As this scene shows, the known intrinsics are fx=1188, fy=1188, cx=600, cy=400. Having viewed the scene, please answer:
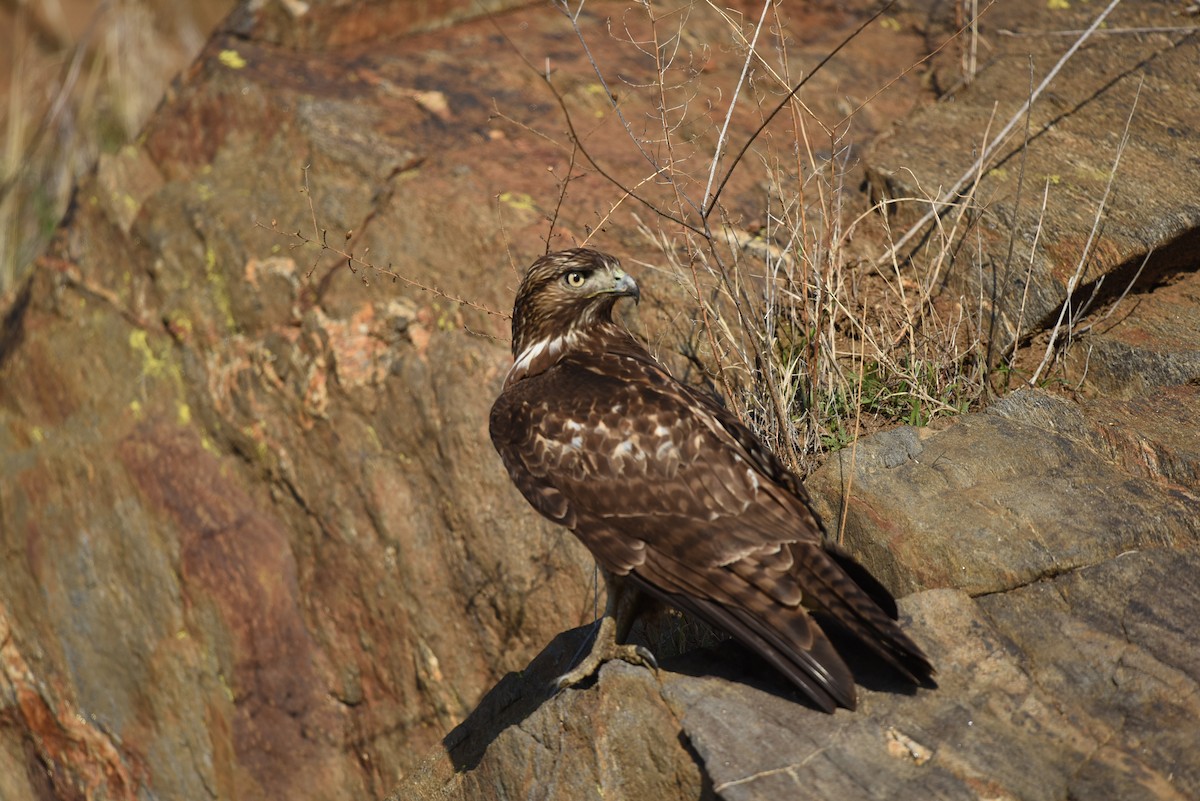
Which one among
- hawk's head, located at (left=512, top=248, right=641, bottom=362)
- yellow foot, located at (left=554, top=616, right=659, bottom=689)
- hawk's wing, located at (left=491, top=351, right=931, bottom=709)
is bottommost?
yellow foot, located at (left=554, top=616, right=659, bottom=689)

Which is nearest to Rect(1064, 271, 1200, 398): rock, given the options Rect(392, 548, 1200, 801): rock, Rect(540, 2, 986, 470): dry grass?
Rect(540, 2, 986, 470): dry grass

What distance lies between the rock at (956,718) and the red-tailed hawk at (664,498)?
0.15 metres

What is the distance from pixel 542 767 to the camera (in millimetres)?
4188

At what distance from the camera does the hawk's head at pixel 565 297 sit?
4.72 m

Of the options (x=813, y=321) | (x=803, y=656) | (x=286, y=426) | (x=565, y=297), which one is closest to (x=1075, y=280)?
(x=813, y=321)

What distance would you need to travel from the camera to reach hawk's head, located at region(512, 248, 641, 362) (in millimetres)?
4719

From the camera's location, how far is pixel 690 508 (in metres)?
4.08

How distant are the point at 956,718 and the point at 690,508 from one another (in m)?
1.08

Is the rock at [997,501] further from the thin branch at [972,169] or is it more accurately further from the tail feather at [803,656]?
the thin branch at [972,169]

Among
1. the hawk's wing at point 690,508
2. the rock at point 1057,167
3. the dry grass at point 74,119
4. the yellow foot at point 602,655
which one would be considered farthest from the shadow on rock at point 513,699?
the dry grass at point 74,119

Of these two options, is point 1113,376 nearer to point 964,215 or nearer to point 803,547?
point 964,215

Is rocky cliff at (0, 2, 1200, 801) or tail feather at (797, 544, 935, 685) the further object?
rocky cliff at (0, 2, 1200, 801)

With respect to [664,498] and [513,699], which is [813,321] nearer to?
[664,498]

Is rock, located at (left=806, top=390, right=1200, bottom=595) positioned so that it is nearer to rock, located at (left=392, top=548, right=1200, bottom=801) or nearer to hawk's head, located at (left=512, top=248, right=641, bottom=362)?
rock, located at (left=392, top=548, right=1200, bottom=801)
